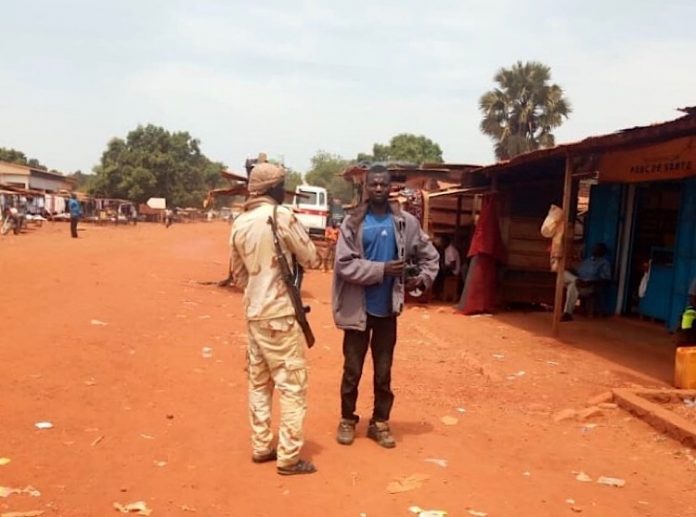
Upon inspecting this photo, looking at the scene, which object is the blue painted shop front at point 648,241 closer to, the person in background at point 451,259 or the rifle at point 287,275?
the person in background at point 451,259

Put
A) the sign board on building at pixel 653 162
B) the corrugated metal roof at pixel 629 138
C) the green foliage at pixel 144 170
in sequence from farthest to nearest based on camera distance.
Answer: the green foliage at pixel 144 170 < the sign board on building at pixel 653 162 < the corrugated metal roof at pixel 629 138

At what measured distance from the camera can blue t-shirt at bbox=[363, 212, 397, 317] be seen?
416 cm

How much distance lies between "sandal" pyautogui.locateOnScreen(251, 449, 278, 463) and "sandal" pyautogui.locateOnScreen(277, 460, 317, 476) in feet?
0.61

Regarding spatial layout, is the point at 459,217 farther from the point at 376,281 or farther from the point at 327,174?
the point at 327,174

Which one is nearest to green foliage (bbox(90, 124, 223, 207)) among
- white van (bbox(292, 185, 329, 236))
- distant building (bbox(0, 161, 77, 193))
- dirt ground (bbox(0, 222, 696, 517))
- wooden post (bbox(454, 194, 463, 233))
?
distant building (bbox(0, 161, 77, 193))

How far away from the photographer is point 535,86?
86.2 feet

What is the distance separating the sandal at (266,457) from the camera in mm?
3850

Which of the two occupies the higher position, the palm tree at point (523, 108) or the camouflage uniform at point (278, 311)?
the palm tree at point (523, 108)

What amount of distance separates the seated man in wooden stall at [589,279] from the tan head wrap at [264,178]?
24.4 feet

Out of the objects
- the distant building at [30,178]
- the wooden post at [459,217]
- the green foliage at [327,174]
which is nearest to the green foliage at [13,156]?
the distant building at [30,178]

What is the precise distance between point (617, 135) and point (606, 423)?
3.34 m

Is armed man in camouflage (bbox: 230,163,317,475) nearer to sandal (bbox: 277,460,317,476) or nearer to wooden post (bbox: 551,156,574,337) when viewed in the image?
sandal (bbox: 277,460,317,476)

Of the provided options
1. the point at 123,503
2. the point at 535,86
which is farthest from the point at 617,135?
the point at 535,86

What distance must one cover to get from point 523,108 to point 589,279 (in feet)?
59.4
